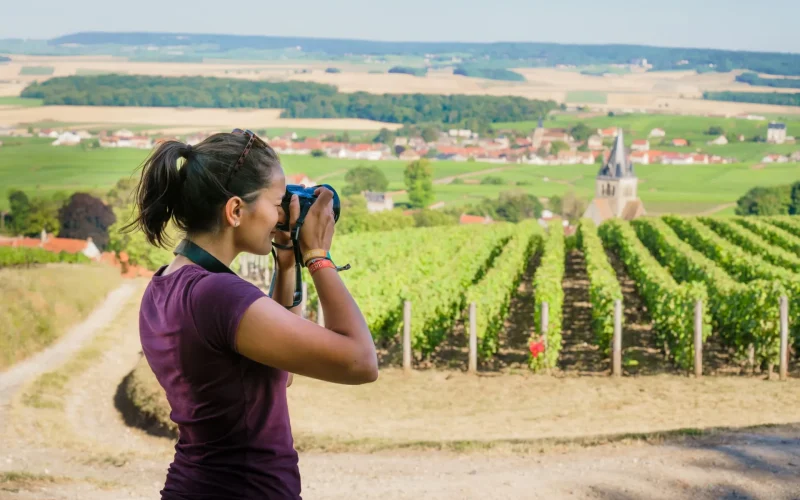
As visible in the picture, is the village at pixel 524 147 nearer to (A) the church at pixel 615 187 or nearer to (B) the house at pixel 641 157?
(B) the house at pixel 641 157

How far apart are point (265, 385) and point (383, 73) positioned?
3378 inches

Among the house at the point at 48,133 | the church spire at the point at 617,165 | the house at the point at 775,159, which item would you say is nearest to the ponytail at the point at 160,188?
the house at the point at 48,133

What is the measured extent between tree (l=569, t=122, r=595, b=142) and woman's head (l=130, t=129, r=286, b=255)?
7815 cm

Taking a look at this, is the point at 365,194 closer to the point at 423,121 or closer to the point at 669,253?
the point at 423,121

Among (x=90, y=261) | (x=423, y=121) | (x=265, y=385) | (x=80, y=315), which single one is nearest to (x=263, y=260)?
(x=80, y=315)

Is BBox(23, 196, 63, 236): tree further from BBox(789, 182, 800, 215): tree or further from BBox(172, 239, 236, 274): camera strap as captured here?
BBox(172, 239, 236, 274): camera strap

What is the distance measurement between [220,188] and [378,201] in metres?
61.2

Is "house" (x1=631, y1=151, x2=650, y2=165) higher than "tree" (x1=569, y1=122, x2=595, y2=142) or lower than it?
lower

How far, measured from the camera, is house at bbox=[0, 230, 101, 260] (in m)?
40.0

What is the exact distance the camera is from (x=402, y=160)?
7325cm

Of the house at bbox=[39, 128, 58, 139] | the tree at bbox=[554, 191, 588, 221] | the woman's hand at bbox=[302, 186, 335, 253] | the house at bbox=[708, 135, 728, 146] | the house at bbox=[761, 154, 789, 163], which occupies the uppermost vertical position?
the woman's hand at bbox=[302, 186, 335, 253]

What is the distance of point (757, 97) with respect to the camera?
74.9 metres

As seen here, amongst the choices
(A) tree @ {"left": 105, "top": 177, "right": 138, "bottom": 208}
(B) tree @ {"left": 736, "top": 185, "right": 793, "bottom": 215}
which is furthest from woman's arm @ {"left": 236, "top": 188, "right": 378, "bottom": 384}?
(B) tree @ {"left": 736, "top": 185, "right": 793, "bottom": 215}

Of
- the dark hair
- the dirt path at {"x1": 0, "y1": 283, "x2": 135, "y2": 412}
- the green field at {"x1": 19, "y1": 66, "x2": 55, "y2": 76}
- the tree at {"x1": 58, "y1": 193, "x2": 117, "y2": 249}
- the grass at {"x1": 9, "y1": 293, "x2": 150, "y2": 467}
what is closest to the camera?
the dark hair
